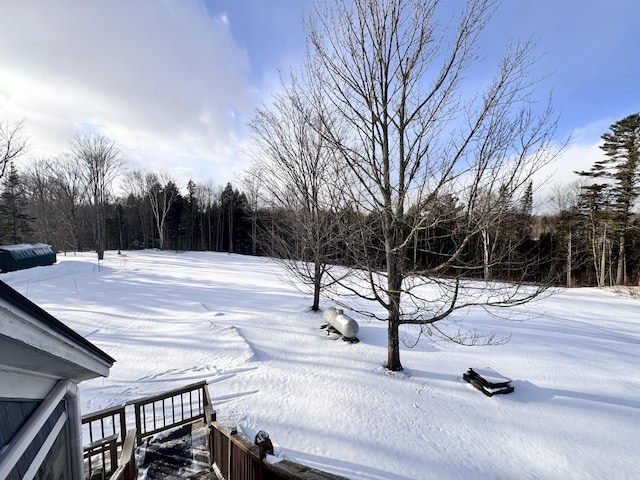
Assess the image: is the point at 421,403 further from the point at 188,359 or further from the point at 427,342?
the point at 188,359

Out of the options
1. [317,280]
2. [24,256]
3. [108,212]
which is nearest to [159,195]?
[108,212]

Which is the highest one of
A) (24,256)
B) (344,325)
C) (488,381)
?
(24,256)

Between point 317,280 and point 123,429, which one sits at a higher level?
point 317,280

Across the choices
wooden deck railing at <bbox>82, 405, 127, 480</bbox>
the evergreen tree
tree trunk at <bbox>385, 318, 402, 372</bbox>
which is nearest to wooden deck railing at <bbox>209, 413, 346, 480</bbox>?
wooden deck railing at <bbox>82, 405, 127, 480</bbox>

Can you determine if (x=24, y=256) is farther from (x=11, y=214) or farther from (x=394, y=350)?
(x=394, y=350)

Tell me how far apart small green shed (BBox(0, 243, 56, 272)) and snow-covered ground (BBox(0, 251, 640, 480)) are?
8.70 m

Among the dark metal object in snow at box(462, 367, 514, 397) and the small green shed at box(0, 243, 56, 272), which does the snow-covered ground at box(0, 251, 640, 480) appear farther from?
the small green shed at box(0, 243, 56, 272)

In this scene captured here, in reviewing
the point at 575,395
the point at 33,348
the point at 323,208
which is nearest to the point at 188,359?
the point at 323,208

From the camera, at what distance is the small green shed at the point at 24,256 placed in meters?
15.9

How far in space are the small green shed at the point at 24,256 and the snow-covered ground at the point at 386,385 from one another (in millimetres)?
8704

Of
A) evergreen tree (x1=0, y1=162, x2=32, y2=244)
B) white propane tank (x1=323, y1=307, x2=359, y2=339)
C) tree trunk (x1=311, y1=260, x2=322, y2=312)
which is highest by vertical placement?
evergreen tree (x1=0, y1=162, x2=32, y2=244)

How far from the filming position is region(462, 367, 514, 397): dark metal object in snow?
18.5ft

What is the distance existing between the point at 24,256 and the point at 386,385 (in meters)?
23.2

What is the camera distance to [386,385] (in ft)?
19.2
